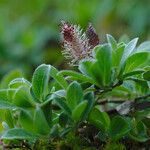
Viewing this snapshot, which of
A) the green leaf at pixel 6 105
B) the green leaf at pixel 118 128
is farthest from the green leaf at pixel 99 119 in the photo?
the green leaf at pixel 6 105

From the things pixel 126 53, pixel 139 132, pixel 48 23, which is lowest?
pixel 139 132

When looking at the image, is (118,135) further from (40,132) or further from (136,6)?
(136,6)

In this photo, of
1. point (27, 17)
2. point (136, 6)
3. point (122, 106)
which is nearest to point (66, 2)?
point (27, 17)

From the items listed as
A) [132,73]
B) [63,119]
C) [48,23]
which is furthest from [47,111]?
[48,23]

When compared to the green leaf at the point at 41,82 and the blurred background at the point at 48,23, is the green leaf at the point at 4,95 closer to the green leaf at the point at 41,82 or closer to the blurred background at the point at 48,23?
the green leaf at the point at 41,82

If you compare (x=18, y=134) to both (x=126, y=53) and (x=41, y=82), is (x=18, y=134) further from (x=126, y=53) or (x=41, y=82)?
(x=126, y=53)

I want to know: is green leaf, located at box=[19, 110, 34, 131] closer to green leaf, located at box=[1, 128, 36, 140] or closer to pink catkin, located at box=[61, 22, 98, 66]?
green leaf, located at box=[1, 128, 36, 140]
